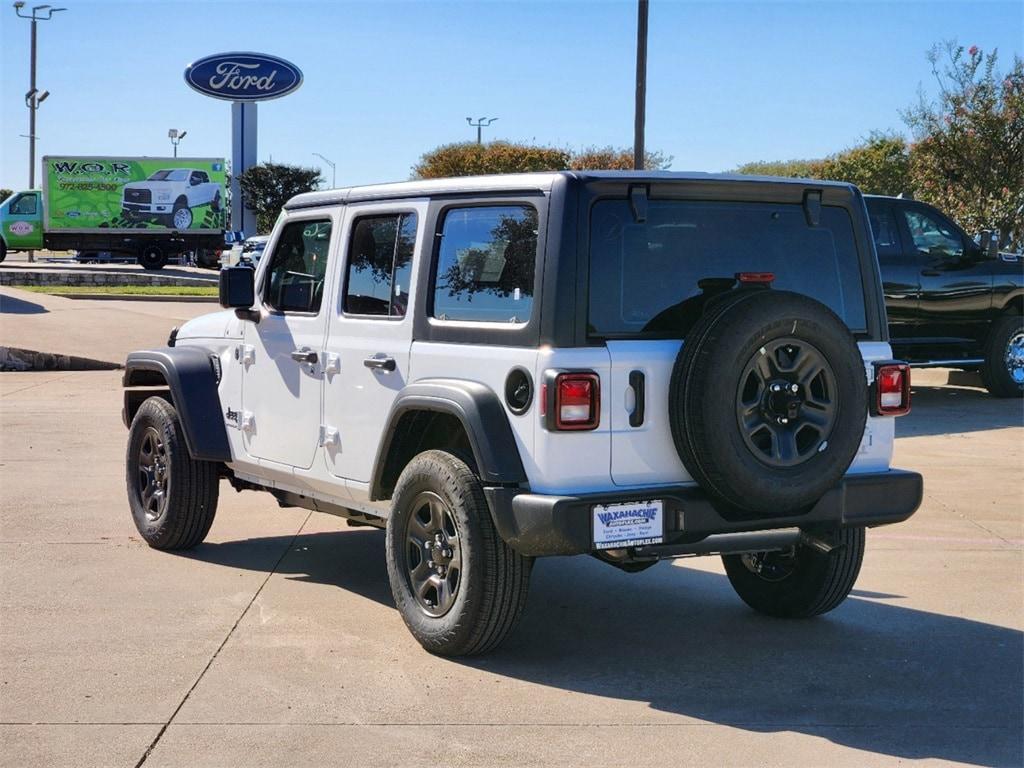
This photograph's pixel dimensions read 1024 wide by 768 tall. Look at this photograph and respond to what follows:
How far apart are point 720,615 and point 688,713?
1468 mm

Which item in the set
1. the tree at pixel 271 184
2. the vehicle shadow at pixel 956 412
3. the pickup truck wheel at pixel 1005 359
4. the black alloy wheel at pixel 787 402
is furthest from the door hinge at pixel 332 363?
the tree at pixel 271 184

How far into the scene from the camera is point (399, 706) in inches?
194

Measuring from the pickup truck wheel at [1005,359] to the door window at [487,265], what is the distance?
1040 centimetres

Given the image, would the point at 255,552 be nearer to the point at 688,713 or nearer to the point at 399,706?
the point at 399,706

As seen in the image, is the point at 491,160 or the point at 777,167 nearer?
the point at 491,160

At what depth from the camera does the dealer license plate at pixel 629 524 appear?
497cm

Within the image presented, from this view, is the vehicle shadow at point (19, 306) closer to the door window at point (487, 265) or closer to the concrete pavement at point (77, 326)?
the concrete pavement at point (77, 326)

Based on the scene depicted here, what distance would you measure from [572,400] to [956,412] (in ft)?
32.6

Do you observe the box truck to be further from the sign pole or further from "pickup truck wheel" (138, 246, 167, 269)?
the sign pole

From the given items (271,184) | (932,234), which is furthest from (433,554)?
(271,184)

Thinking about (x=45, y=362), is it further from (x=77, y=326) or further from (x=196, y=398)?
(x=196, y=398)

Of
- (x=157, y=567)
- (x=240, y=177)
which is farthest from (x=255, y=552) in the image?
(x=240, y=177)

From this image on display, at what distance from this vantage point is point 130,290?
3077 cm

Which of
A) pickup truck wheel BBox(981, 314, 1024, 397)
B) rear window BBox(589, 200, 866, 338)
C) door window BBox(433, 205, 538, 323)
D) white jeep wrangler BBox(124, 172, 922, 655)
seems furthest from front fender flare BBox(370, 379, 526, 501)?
pickup truck wheel BBox(981, 314, 1024, 397)
